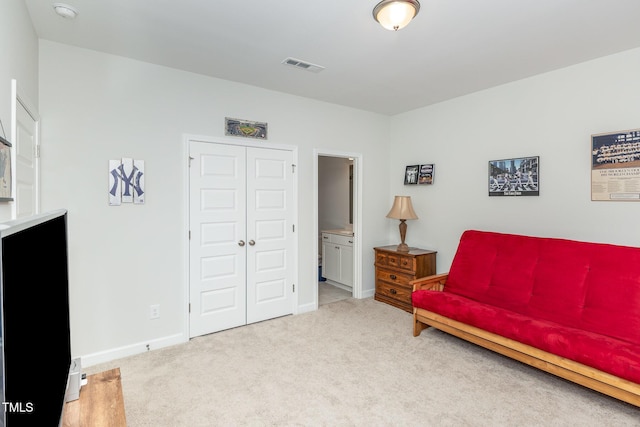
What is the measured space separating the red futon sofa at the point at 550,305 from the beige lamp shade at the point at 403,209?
89cm

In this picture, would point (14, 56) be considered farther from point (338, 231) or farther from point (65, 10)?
point (338, 231)

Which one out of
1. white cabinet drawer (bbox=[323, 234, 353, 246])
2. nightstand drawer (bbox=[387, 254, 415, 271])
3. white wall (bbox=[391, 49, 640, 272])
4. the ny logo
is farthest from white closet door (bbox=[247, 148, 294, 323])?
white wall (bbox=[391, 49, 640, 272])

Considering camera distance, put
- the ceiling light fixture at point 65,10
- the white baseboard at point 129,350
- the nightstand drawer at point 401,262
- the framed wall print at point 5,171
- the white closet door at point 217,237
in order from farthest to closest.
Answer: the nightstand drawer at point 401,262 → the white closet door at point 217,237 → the white baseboard at point 129,350 → the ceiling light fixture at point 65,10 → the framed wall print at point 5,171

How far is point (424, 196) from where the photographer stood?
4.46 metres

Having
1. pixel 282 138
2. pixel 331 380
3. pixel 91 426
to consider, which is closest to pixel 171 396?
pixel 331 380

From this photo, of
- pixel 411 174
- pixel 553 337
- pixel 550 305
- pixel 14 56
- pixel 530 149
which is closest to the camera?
pixel 14 56

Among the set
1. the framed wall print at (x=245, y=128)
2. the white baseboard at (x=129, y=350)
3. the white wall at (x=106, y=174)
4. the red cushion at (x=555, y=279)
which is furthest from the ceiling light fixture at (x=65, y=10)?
the red cushion at (x=555, y=279)

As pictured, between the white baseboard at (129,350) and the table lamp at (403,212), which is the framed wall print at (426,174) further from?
the white baseboard at (129,350)

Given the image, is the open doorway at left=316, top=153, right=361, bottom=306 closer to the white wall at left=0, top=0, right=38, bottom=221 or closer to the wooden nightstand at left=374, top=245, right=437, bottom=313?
the wooden nightstand at left=374, top=245, right=437, bottom=313

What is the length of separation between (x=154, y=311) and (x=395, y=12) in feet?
10.2

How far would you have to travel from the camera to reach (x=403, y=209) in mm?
4320

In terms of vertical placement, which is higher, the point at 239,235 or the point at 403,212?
the point at 403,212

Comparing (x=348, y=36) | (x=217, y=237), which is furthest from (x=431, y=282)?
(x=348, y=36)

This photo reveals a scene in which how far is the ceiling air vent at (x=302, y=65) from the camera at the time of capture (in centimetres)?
298
